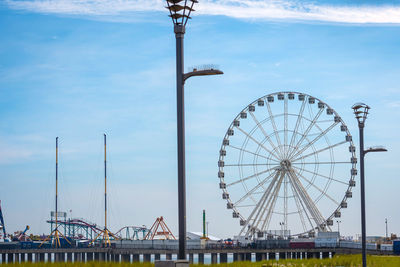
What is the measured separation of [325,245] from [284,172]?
16.0 meters

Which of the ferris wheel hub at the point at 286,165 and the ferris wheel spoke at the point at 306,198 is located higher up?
the ferris wheel hub at the point at 286,165

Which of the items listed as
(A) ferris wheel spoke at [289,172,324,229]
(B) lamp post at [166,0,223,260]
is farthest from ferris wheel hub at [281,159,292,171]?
(B) lamp post at [166,0,223,260]

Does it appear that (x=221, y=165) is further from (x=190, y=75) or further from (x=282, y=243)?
(x=190, y=75)

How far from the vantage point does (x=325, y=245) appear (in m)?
83.1

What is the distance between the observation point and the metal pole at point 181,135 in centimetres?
1786

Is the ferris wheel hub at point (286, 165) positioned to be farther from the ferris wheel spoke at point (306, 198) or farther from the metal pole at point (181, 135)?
the metal pole at point (181, 135)

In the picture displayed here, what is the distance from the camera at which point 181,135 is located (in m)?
18.2

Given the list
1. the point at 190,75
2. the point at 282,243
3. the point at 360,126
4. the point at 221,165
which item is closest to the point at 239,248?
the point at 282,243

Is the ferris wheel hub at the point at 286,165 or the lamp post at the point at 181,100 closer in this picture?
the lamp post at the point at 181,100

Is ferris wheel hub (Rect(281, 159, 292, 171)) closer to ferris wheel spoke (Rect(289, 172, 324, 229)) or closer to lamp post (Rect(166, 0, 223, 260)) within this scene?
ferris wheel spoke (Rect(289, 172, 324, 229))

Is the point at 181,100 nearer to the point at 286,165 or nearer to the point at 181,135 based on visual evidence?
the point at 181,135

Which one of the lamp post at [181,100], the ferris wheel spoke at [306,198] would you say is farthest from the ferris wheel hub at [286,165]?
the lamp post at [181,100]

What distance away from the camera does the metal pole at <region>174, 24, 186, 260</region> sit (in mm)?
17859

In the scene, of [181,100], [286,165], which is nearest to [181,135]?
[181,100]
